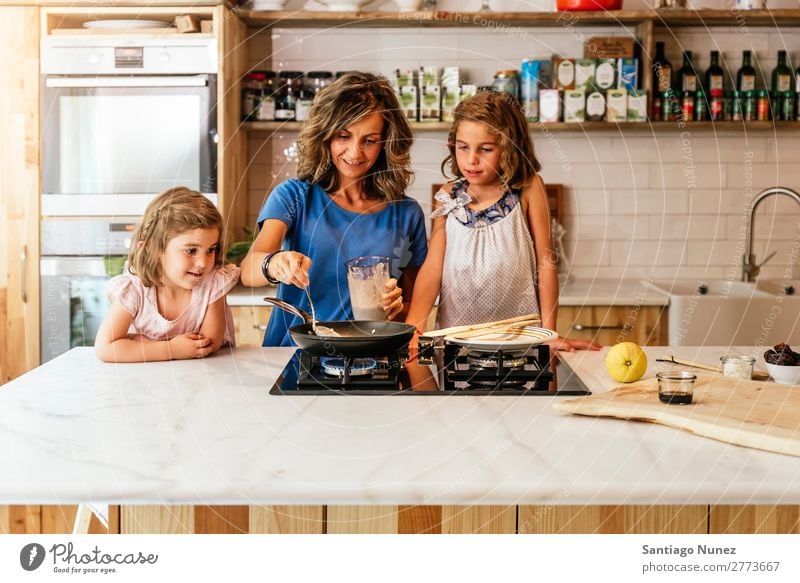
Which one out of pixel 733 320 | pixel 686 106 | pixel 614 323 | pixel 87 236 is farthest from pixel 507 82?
pixel 87 236

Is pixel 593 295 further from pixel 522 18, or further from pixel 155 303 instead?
pixel 155 303

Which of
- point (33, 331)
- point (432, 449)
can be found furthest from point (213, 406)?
point (33, 331)

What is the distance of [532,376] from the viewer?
5.07 feet

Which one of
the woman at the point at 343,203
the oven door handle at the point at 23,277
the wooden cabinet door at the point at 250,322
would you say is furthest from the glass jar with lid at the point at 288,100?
the woman at the point at 343,203

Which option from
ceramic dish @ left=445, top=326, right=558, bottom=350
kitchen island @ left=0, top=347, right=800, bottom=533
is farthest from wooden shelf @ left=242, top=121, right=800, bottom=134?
kitchen island @ left=0, top=347, right=800, bottom=533

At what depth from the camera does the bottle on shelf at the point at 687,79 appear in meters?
3.39

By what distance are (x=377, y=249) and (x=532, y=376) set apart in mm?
658

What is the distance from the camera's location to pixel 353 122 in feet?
6.48

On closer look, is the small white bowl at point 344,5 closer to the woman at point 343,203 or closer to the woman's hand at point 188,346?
the woman at point 343,203

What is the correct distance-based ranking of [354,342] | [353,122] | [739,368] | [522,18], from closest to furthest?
[354,342] < [739,368] < [353,122] < [522,18]

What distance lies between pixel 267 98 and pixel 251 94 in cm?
6

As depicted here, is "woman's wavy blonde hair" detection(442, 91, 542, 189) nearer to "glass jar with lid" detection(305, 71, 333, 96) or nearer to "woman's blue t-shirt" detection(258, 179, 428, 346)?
"woman's blue t-shirt" detection(258, 179, 428, 346)

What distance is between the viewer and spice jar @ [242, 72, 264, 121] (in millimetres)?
3371
